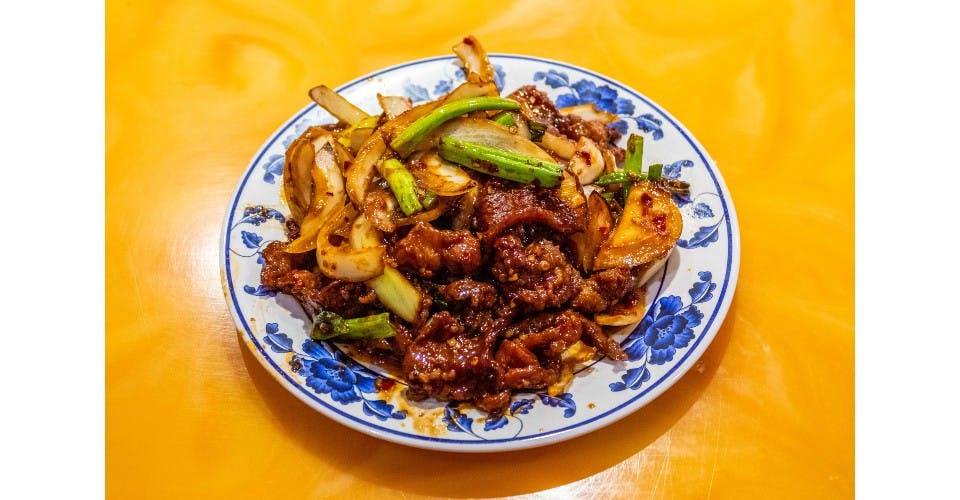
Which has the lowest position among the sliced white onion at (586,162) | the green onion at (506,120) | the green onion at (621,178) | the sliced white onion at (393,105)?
the green onion at (621,178)

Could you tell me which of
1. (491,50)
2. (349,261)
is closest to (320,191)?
(349,261)

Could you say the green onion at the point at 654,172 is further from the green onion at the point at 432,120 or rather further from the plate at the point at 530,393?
the green onion at the point at 432,120

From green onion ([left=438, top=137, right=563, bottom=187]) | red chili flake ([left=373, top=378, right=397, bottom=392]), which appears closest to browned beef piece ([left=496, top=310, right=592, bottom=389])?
red chili flake ([left=373, top=378, right=397, bottom=392])

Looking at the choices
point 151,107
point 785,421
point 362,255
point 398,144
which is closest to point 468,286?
point 362,255

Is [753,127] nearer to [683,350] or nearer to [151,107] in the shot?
[683,350]

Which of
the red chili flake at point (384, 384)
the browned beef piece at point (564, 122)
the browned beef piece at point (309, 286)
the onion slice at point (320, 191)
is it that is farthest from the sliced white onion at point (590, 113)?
the red chili flake at point (384, 384)

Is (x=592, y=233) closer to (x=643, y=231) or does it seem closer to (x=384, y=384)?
(x=643, y=231)
